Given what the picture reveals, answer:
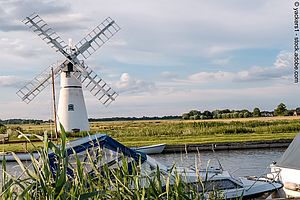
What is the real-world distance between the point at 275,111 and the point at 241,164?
61.0 m

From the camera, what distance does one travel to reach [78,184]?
3982mm

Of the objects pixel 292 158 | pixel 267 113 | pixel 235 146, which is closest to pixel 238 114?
pixel 267 113

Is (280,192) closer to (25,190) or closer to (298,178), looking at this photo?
(298,178)

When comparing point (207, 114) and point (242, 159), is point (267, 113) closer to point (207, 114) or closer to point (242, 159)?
point (207, 114)

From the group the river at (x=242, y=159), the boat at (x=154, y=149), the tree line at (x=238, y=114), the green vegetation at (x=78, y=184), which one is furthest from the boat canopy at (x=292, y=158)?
the tree line at (x=238, y=114)

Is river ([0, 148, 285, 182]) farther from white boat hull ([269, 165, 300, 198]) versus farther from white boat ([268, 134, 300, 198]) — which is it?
white boat hull ([269, 165, 300, 198])

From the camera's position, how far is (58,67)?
123 ft

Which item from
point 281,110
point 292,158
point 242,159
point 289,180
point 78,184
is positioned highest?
point 281,110

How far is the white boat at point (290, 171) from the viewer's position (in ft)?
39.0

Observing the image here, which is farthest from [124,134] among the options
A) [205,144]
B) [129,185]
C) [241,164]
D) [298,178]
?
[129,185]

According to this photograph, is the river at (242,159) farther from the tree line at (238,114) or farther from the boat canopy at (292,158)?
the tree line at (238,114)

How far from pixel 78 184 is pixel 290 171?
30.4ft

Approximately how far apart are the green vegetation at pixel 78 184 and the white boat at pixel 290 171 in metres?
7.96

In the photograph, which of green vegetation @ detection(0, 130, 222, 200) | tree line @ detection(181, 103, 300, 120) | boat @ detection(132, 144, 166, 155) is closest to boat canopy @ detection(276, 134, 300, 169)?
green vegetation @ detection(0, 130, 222, 200)
